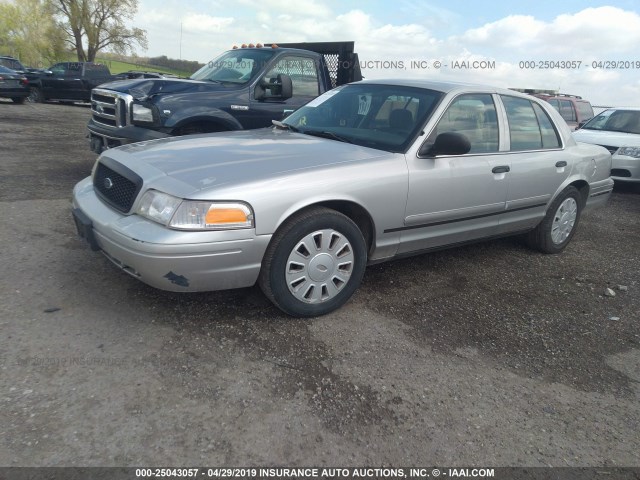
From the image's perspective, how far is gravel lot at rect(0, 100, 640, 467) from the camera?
220 cm

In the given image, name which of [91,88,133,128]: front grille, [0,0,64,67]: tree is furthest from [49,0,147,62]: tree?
[91,88,133,128]: front grille

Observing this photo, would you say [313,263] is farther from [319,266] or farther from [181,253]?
[181,253]

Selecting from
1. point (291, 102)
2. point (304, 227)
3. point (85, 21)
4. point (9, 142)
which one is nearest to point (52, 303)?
point (304, 227)

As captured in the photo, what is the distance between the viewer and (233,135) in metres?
4.07

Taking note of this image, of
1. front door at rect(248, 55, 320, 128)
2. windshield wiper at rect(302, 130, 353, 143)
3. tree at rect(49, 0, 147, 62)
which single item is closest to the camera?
windshield wiper at rect(302, 130, 353, 143)

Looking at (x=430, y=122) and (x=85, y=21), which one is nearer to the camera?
(x=430, y=122)

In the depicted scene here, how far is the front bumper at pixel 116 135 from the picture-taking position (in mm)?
5551

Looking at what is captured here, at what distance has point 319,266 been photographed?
325 centimetres

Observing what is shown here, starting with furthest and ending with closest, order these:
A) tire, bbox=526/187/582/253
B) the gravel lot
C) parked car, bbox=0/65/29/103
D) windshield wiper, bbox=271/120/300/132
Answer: parked car, bbox=0/65/29/103 → tire, bbox=526/187/582/253 → windshield wiper, bbox=271/120/300/132 → the gravel lot

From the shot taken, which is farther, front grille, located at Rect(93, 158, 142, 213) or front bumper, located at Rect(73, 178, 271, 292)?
front grille, located at Rect(93, 158, 142, 213)

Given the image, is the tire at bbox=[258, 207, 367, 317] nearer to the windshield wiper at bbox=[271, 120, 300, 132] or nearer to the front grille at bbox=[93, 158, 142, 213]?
the front grille at bbox=[93, 158, 142, 213]

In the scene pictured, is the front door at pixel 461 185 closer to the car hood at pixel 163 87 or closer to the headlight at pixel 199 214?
the headlight at pixel 199 214

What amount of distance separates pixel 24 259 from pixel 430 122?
3.27 metres

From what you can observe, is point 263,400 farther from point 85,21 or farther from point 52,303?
point 85,21
